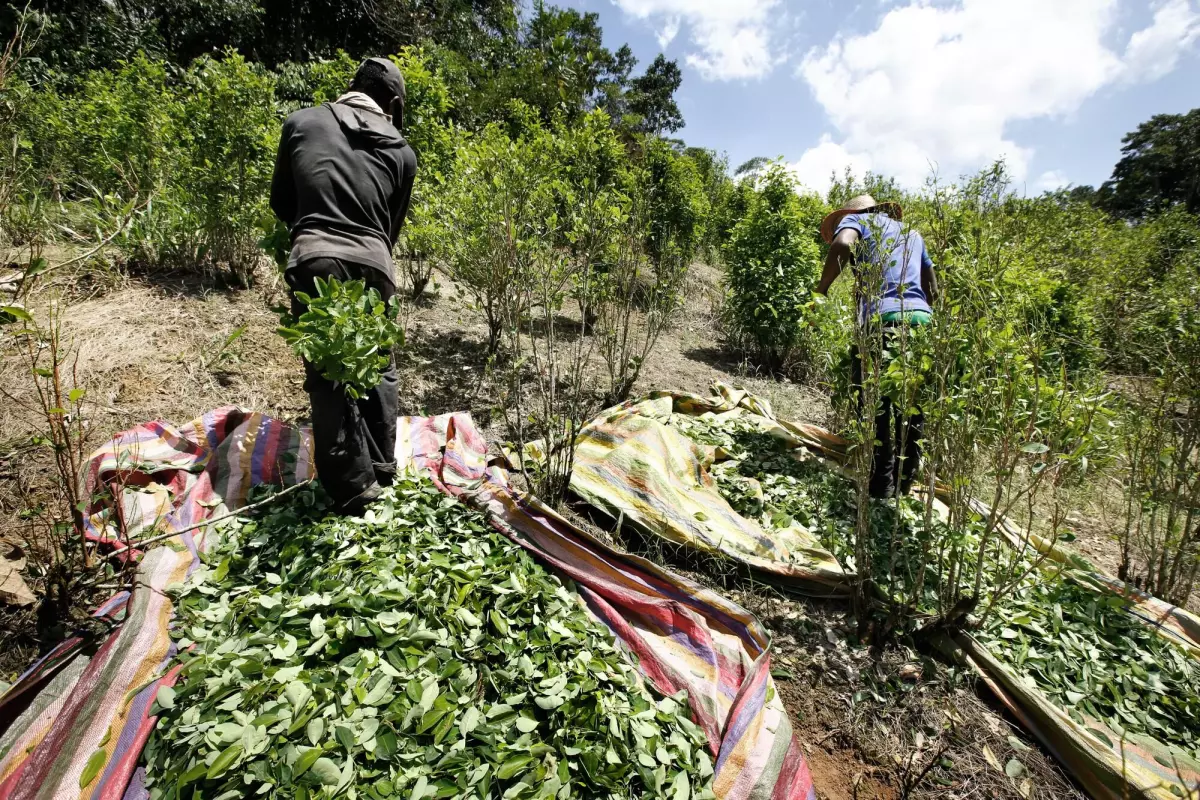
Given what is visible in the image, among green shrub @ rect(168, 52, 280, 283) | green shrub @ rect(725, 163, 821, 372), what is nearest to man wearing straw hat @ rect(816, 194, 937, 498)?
green shrub @ rect(725, 163, 821, 372)

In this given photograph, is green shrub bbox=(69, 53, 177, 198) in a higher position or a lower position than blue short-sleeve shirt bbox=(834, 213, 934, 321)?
higher

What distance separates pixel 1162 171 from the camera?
92.7ft

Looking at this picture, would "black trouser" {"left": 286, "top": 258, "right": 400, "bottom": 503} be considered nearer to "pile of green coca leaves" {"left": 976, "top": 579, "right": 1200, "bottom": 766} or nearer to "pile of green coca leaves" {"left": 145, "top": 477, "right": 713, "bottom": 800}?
"pile of green coca leaves" {"left": 145, "top": 477, "right": 713, "bottom": 800}

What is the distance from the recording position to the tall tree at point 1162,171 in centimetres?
2671

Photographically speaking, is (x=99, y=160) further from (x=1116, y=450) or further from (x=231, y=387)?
(x=1116, y=450)

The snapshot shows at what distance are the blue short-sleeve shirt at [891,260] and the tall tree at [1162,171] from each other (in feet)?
113

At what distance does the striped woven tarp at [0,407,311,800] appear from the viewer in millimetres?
1235

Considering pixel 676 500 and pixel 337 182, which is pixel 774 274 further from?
pixel 337 182

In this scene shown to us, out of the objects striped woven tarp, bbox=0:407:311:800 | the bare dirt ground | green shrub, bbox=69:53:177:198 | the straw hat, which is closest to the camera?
striped woven tarp, bbox=0:407:311:800

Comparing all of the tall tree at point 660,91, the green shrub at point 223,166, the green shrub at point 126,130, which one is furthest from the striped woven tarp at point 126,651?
the tall tree at point 660,91

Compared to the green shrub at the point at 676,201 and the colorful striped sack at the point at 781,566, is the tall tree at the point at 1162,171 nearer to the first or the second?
the green shrub at the point at 676,201

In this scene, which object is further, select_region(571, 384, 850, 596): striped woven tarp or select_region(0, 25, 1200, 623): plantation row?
select_region(571, 384, 850, 596): striped woven tarp

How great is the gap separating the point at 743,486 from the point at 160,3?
17.8m

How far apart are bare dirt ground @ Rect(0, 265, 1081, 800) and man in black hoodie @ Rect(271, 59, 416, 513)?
473 millimetres
